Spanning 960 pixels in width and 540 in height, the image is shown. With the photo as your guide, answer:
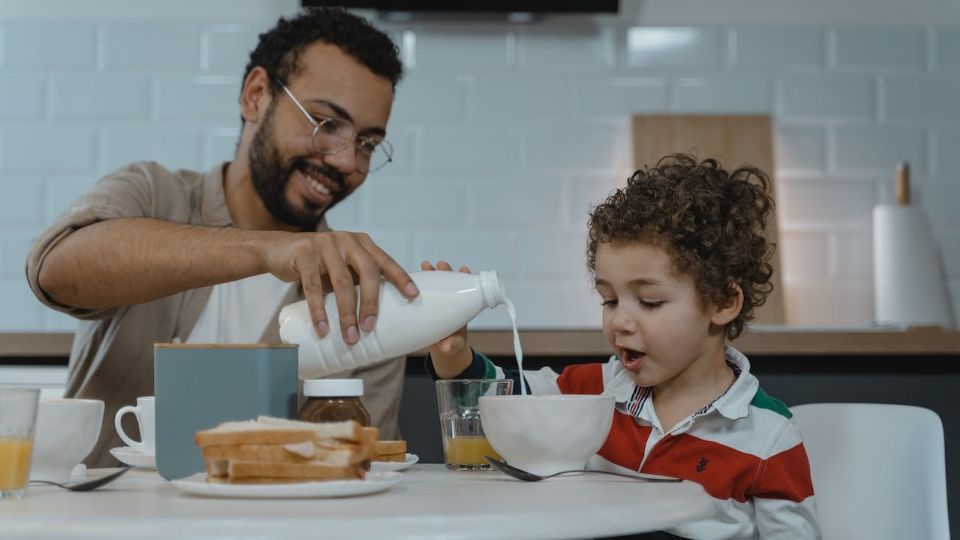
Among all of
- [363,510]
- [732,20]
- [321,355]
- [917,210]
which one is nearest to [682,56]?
[732,20]

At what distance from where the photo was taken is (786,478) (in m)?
1.31

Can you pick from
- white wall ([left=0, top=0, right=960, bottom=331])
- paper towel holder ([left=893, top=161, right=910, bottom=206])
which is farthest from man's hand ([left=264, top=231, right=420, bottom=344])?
paper towel holder ([left=893, top=161, right=910, bottom=206])

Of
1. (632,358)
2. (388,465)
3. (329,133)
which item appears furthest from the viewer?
(329,133)

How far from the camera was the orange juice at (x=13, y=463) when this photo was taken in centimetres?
82

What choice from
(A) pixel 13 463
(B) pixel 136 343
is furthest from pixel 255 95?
(A) pixel 13 463

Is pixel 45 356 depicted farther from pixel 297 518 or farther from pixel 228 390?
pixel 297 518

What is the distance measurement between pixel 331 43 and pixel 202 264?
0.78 meters

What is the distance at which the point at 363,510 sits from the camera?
28.7 inches

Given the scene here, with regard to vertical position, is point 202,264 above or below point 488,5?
below

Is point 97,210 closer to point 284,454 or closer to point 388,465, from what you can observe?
point 388,465

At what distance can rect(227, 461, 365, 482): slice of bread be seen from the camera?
2.64 feet

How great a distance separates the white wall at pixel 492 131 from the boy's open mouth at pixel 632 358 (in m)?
1.23

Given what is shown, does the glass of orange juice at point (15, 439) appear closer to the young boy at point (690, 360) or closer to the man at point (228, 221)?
the man at point (228, 221)

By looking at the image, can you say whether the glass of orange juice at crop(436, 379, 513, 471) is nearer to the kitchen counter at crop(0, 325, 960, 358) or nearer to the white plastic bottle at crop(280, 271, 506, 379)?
the white plastic bottle at crop(280, 271, 506, 379)
